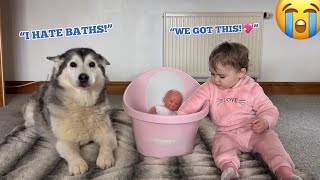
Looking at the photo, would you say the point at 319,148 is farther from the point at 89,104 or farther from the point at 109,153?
the point at 89,104

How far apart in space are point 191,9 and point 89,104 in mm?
1281

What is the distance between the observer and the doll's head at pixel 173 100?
5.70 ft

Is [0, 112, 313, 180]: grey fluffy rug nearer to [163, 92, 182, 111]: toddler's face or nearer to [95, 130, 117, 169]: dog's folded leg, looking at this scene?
[95, 130, 117, 169]: dog's folded leg

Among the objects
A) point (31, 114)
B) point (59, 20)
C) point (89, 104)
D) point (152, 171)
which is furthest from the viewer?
point (59, 20)

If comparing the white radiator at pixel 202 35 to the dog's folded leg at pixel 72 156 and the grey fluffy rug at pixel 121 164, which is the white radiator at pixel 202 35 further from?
the dog's folded leg at pixel 72 156

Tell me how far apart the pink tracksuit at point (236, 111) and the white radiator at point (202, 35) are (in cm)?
105

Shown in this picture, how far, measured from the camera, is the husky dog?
1531mm

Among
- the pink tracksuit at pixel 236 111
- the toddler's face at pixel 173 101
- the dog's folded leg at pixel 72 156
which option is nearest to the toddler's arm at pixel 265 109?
the pink tracksuit at pixel 236 111

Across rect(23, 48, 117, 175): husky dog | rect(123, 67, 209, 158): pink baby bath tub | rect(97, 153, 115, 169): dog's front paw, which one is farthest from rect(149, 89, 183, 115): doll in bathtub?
rect(97, 153, 115, 169): dog's front paw

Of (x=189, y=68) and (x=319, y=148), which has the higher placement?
(x=189, y=68)

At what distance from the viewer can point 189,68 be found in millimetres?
2643

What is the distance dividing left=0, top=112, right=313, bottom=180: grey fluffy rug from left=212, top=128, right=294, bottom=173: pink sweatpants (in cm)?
4

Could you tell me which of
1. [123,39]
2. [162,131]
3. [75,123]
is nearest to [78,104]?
[75,123]

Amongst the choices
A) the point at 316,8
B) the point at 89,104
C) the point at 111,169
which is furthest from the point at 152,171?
the point at 316,8
